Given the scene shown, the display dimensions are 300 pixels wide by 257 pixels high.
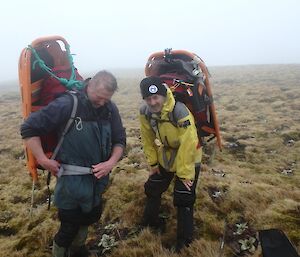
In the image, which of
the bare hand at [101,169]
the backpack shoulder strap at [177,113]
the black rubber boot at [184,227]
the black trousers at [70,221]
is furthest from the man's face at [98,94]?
the black rubber boot at [184,227]

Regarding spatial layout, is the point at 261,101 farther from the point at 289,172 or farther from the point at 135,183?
the point at 135,183

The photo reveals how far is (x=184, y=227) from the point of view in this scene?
19.0ft

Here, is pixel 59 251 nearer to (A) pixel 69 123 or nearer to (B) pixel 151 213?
(B) pixel 151 213

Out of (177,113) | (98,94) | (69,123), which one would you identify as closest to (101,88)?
(98,94)

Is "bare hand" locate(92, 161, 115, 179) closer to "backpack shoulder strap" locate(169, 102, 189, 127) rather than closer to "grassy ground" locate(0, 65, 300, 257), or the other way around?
"backpack shoulder strap" locate(169, 102, 189, 127)

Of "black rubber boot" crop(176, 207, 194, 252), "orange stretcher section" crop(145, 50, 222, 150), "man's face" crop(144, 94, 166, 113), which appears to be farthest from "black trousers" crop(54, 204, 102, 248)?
"orange stretcher section" crop(145, 50, 222, 150)

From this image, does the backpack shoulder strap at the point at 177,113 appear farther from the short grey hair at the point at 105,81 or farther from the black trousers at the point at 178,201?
the short grey hair at the point at 105,81

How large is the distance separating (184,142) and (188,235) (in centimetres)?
185

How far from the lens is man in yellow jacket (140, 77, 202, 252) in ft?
17.3

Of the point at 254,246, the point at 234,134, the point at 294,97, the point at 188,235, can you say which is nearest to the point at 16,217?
the point at 188,235

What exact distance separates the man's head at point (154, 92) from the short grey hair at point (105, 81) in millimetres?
714

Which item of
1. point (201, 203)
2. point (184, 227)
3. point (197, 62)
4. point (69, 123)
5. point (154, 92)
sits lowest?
point (201, 203)

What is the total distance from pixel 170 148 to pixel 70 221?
7.17 feet

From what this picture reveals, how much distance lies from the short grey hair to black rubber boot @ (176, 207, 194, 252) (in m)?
2.64
